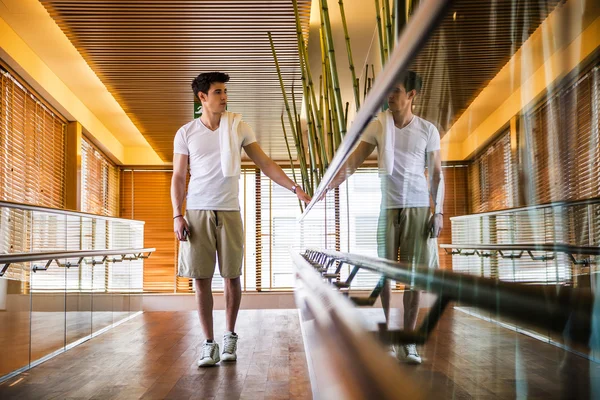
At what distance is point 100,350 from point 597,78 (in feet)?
12.3

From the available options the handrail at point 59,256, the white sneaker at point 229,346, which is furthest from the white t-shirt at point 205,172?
the handrail at point 59,256

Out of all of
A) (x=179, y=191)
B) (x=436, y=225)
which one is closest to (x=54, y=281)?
→ (x=179, y=191)

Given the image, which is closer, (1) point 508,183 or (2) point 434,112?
(1) point 508,183

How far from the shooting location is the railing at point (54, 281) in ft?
9.55

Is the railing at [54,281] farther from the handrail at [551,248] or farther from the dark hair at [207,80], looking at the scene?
the handrail at [551,248]

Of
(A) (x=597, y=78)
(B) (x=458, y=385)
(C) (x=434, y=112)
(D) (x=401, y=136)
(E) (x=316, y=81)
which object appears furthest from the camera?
(E) (x=316, y=81)

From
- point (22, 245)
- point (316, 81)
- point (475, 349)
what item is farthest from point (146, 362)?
point (316, 81)

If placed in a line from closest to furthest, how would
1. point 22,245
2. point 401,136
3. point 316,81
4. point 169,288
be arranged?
point 401,136
point 22,245
point 316,81
point 169,288

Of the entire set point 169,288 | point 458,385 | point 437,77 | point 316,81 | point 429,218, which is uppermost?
point 316,81

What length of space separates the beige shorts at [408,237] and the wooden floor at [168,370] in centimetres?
163

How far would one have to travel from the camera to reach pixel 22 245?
3.09 metres

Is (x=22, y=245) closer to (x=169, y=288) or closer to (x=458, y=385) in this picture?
(x=458, y=385)

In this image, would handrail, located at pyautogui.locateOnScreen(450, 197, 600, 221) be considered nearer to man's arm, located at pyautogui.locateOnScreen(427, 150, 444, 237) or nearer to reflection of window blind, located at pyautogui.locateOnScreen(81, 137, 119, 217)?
man's arm, located at pyautogui.locateOnScreen(427, 150, 444, 237)

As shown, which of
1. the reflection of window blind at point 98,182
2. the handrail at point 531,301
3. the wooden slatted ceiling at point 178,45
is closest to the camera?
the handrail at point 531,301
